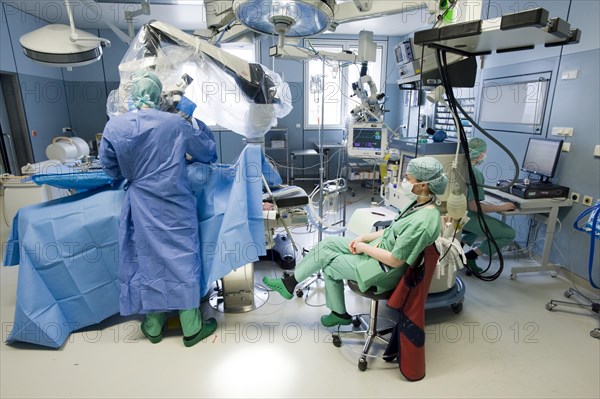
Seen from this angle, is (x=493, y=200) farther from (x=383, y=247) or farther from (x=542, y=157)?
(x=383, y=247)

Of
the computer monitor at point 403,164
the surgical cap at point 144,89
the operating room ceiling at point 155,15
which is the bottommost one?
the computer monitor at point 403,164

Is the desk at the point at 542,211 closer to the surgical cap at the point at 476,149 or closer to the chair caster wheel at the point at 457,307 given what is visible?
the surgical cap at the point at 476,149

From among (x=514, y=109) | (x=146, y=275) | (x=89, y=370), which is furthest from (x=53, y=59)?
(x=514, y=109)

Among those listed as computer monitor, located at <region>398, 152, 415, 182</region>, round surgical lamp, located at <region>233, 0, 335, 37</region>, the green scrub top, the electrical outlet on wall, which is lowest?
the electrical outlet on wall

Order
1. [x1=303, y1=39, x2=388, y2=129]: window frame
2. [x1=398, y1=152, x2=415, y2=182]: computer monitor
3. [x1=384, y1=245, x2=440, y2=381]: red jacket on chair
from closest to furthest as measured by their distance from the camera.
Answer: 1. [x1=384, y1=245, x2=440, y2=381]: red jacket on chair
2. [x1=398, y1=152, x2=415, y2=182]: computer monitor
3. [x1=303, y1=39, x2=388, y2=129]: window frame

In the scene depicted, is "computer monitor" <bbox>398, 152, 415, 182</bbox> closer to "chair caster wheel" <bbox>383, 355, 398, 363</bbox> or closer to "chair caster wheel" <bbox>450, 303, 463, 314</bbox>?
"chair caster wheel" <bbox>450, 303, 463, 314</bbox>

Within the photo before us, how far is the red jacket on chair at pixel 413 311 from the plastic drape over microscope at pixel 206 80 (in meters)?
1.66

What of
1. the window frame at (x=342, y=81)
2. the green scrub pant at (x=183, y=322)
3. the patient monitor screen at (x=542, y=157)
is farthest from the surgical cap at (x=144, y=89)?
the window frame at (x=342, y=81)

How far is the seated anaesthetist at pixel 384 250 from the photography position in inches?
66.7

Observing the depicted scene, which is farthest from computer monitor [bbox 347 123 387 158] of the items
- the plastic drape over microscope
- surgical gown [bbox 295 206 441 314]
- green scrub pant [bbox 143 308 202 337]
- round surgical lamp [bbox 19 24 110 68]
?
round surgical lamp [bbox 19 24 110 68]

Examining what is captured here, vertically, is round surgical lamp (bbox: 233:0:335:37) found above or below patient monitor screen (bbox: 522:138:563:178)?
above

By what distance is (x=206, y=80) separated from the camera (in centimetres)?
254

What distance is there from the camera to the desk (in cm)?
276

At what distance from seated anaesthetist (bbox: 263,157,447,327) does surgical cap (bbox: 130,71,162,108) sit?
1.32 meters
